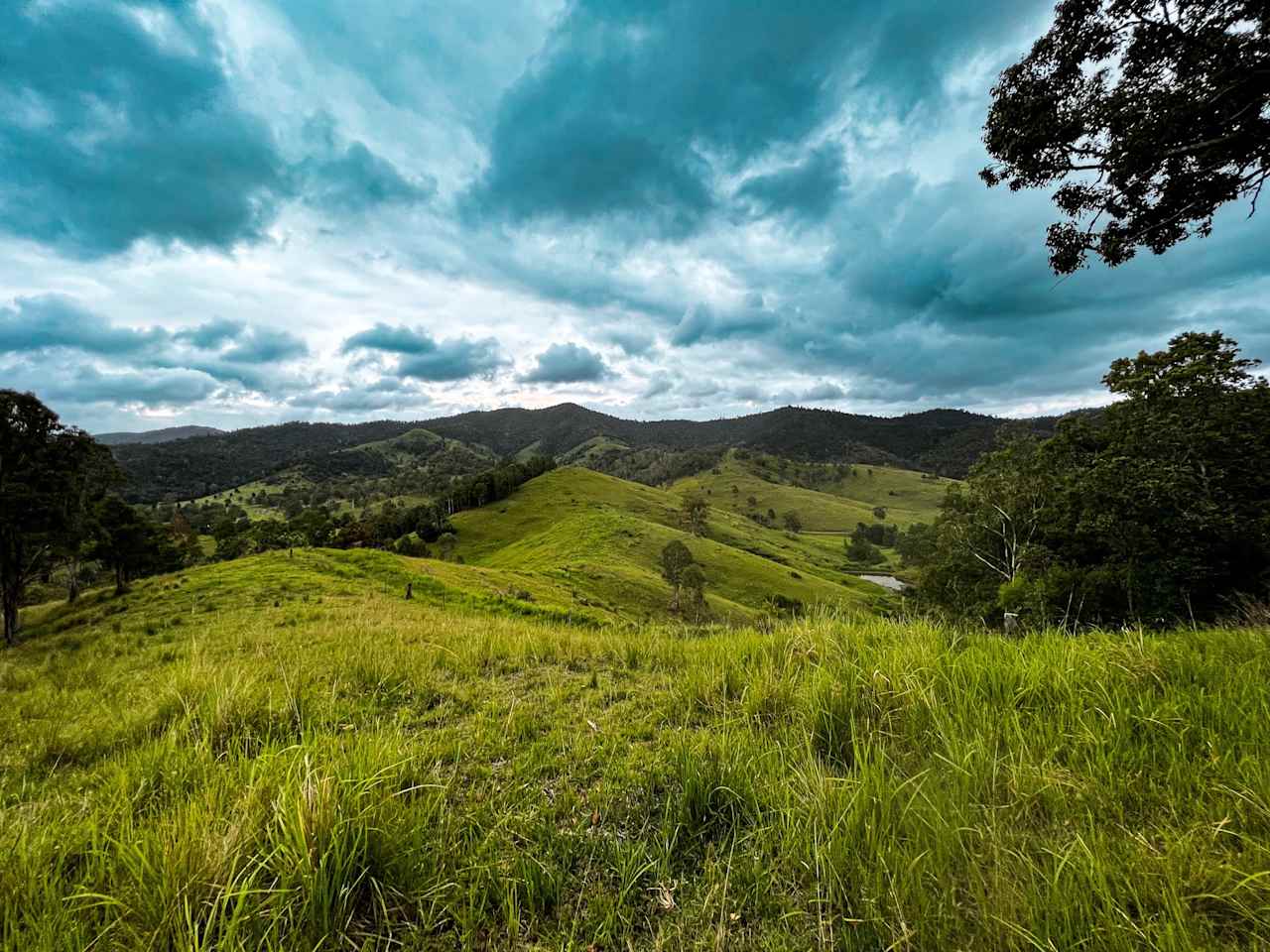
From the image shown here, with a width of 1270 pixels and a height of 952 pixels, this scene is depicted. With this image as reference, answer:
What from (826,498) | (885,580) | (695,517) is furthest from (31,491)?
(826,498)

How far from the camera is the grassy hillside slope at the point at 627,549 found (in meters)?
55.6

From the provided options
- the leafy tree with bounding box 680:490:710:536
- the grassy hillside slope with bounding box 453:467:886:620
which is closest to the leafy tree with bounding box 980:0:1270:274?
the grassy hillside slope with bounding box 453:467:886:620

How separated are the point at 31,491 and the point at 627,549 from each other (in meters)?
57.9

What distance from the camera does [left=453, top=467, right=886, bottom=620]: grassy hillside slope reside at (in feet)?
182

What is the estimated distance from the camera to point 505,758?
3.48 m

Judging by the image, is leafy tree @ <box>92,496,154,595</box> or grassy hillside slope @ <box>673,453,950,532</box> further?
grassy hillside slope @ <box>673,453,950,532</box>

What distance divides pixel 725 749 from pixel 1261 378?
3697cm

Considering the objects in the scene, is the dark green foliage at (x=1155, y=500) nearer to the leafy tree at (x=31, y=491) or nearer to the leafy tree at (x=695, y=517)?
the leafy tree at (x=31, y=491)

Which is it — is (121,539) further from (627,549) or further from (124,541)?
(627,549)

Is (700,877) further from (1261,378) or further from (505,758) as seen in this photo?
(1261,378)

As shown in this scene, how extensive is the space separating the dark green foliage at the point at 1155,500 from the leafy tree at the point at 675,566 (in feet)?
98.8

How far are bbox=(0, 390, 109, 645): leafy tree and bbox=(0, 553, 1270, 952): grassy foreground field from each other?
28672 mm

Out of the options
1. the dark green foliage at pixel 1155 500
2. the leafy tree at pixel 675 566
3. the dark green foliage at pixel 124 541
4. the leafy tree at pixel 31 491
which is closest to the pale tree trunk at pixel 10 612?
the leafy tree at pixel 31 491

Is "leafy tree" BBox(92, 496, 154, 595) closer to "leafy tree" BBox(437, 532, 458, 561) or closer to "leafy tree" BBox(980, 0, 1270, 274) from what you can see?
"leafy tree" BBox(437, 532, 458, 561)
